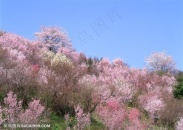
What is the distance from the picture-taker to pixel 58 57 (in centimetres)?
3722

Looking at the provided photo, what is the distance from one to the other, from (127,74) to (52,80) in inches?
916

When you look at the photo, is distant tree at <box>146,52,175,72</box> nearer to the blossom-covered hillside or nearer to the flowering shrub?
the blossom-covered hillside

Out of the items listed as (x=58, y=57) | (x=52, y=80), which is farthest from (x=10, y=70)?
(x=58, y=57)

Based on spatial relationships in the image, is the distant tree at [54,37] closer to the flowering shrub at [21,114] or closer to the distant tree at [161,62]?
the distant tree at [161,62]

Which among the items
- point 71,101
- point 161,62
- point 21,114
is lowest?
point 21,114

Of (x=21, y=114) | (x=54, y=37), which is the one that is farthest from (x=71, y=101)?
(x=54, y=37)

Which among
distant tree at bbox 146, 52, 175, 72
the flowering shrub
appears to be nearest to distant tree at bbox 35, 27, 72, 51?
distant tree at bbox 146, 52, 175, 72

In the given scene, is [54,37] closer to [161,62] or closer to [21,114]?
[161,62]

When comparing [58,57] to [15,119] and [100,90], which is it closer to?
[100,90]

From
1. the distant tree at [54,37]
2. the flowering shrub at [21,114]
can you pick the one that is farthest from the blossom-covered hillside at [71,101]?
the distant tree at [54,37]

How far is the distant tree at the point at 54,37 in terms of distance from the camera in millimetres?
52925

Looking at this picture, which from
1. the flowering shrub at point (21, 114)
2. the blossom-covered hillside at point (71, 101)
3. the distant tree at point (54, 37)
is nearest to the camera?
the flowering shrub at point (21, 114)

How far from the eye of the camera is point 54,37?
53.5 m

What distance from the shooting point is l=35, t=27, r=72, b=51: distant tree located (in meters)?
52.9
